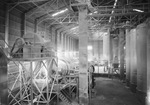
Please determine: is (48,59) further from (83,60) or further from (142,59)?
(142,59)

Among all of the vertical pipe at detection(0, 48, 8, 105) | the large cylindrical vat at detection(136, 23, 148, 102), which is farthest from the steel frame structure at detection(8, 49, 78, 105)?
the large cylindrical vat at detection(136, 23, 148, 102)

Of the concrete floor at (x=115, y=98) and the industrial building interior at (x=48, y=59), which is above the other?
the industrial building interior at (x=48, y=59)

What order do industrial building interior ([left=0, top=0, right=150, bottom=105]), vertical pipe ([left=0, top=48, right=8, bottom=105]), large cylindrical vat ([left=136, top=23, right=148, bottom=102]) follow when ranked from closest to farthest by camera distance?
vertical pipe ([left=0, top=48, right=8, bottom=105]) < industrial building interior ([left=0, top=0, right=150, bottom=105]) < large cylindrical vat ([left=136, top=23, right=148, bottom=102])

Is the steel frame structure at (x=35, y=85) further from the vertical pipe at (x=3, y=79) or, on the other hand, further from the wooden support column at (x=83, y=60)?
the wooden support column at (x=83, y=60)

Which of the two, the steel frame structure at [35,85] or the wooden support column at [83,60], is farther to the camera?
the wooden support column at [83,60]

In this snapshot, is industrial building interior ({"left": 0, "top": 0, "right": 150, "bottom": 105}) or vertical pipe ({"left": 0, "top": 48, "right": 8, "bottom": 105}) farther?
industrial building interior ({"left": 0, "top": 0, "right": 150, "bottom": 105})

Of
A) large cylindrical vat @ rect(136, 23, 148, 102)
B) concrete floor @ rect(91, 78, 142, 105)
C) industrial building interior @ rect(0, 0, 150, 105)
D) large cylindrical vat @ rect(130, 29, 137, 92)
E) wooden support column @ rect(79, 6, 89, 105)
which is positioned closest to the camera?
industrial building interior @ rect(0, 0, 150, 105)

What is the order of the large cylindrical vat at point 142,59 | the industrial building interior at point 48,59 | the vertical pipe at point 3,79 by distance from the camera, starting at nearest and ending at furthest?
the vertical pipe at point 3,79 < the industrial building interior at point 48,59 < the large cylindrical vat at point 142,59

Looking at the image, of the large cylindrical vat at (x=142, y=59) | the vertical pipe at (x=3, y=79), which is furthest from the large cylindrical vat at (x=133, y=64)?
the vertical pipe at (x=3, y=79)

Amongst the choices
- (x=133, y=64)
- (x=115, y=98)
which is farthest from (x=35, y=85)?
(x=133, y=64)

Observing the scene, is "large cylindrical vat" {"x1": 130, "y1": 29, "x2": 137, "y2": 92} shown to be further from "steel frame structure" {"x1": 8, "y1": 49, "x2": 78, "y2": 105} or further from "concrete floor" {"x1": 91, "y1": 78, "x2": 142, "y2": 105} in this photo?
"steel frame structure" {"x1": 8, "y1": 49, "x2": 78, "y2": 105}

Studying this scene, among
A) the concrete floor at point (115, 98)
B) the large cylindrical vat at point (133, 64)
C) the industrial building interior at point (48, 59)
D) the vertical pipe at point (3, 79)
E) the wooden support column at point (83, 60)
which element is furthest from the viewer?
the large cylindrical vat at point (133, 64)

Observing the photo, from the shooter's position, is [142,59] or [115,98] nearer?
[142,59]

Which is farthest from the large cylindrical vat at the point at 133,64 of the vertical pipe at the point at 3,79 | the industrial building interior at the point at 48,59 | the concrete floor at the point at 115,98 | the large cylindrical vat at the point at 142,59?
the vertical pipe at the point at 3,79
